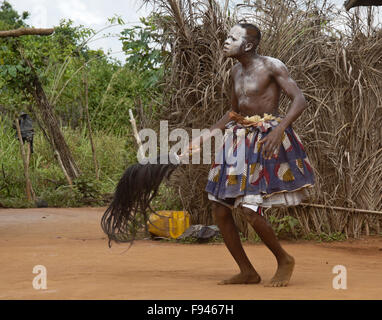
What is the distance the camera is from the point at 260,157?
3.95 m

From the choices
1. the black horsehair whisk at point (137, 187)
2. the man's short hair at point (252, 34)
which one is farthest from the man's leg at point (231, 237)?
the man's short hair at point (252, 34)

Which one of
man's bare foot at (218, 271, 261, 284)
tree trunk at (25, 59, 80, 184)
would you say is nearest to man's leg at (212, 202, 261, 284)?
man's bare foot at (218, 271, 261, 284)

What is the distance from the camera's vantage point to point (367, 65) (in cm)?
695

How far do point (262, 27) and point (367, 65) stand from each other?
1.20 meters

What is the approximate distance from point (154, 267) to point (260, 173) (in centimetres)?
158

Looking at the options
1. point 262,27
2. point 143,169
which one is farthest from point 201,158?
point 143,169

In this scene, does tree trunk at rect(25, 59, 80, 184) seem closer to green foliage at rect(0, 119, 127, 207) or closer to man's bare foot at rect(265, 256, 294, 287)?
green foliage at rect(0, 119, 127, 207)

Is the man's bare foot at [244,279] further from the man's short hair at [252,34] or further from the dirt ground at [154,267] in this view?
the man's short hair at [252,34]

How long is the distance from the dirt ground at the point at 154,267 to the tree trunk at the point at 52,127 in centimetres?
372

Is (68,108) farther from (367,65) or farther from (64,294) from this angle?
(64,294)

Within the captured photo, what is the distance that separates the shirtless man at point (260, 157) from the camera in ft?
12.8

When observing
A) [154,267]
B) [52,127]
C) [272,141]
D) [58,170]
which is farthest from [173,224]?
[58,170]

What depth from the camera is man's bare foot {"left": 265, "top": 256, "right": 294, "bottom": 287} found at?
3.86m

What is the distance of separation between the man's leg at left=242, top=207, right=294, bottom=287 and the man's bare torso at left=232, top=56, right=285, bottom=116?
0.68m
